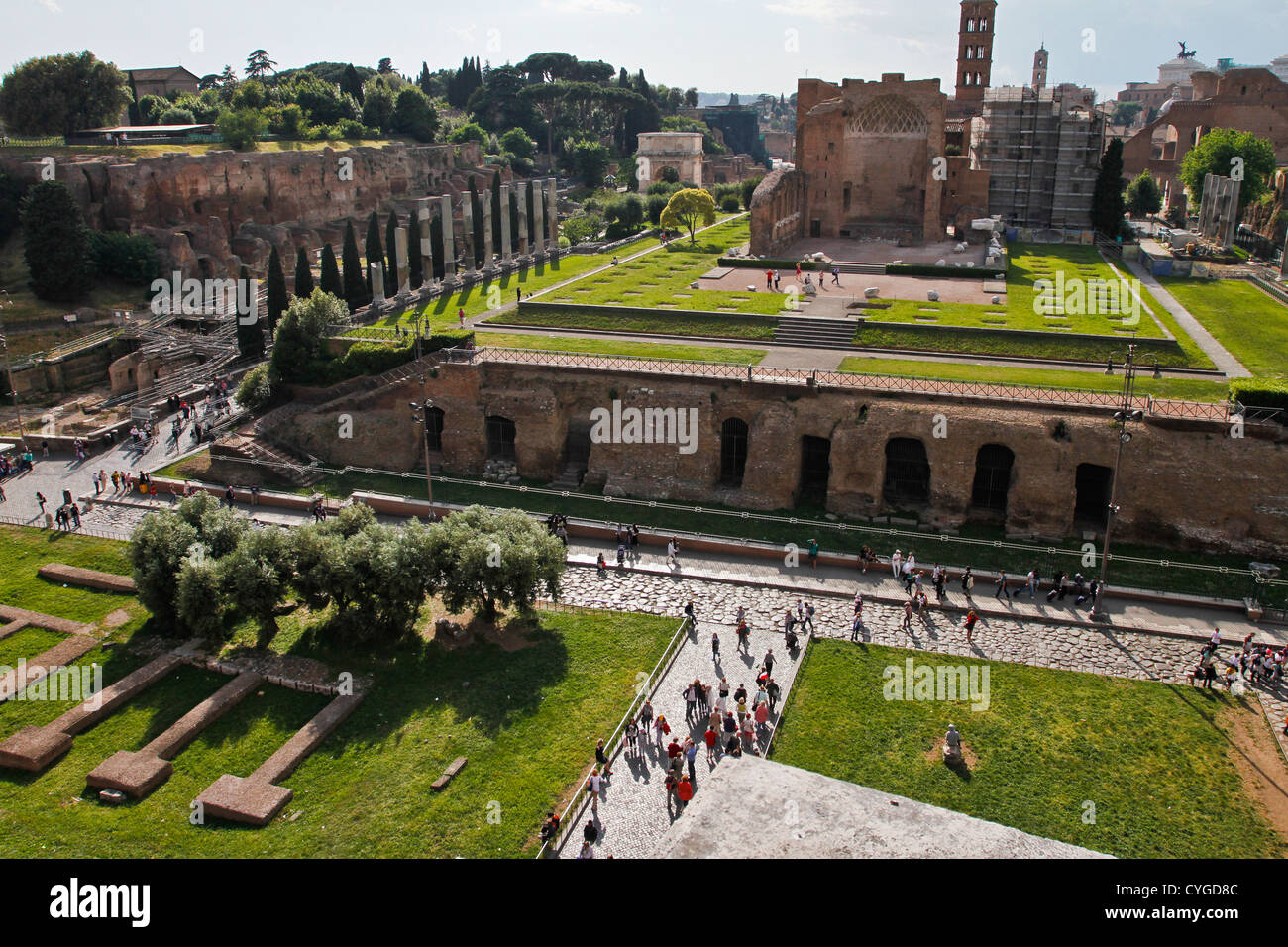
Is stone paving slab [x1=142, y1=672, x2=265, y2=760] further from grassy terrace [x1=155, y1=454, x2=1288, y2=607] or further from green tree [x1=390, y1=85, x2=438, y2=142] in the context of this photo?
green tree [x1=390, y1=85, x2=438, y2=142]

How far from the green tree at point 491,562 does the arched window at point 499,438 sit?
36.7 ft

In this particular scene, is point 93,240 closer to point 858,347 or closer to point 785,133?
point 858,347

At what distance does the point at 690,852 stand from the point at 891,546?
60.9 feet

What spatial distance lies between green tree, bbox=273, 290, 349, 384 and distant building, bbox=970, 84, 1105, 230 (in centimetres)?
4259

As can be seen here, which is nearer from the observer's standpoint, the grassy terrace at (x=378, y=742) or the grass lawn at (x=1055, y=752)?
the grass lawn at (x=1055, y=752)

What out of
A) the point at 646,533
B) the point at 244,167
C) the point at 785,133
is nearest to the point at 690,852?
the point at 646,533

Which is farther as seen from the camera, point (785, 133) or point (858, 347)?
point (785, 133)

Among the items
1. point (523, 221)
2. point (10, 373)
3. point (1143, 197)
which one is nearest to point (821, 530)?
Answer: point (10, 373)

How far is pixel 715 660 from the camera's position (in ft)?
76.3

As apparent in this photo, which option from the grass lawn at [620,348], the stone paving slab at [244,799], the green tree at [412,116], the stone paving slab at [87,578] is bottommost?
the stone paving slab at [244,799]

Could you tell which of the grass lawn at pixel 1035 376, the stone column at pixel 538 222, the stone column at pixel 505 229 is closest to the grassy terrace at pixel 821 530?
the grass lawn at pixel 1035 376

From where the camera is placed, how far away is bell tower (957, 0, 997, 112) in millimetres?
77500

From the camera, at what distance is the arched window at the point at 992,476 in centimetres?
3075

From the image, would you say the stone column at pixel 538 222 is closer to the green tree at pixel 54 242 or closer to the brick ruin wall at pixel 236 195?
the brick ruin wall at pixel 236 195
